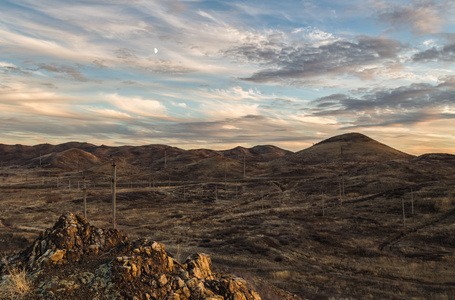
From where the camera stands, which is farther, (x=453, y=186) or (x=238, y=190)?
(x=238, y=190)

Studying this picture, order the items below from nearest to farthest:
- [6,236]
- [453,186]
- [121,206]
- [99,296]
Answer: [99,296]
[6,236]
[453,186]
[121,206]

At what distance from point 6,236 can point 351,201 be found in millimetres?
63105

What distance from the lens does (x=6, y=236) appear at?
3406 centimetres

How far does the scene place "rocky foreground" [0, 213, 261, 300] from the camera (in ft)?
26.9

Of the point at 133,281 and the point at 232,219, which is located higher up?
the point at 133,281

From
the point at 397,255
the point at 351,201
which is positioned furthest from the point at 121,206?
Answer: the point at 397,255

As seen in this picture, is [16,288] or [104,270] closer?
[16,288]

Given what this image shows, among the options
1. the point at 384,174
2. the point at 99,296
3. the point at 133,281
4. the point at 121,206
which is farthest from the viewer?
the point at 384,174

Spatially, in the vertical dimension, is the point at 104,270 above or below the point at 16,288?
above

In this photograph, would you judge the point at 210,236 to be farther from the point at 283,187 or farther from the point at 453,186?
the point at 283,187

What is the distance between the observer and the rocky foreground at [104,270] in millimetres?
8195

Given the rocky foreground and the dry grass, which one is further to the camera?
the rocky foreground

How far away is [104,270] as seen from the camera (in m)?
8.69

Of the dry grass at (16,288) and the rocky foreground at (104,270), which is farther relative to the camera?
the rocky foreground at (104,270)
